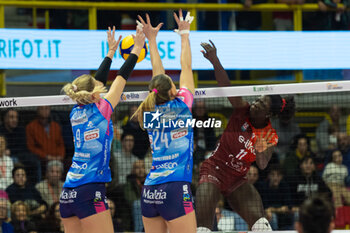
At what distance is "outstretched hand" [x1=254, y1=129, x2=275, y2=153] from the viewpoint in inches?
314

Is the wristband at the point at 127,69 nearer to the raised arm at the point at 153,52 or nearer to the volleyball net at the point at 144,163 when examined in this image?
the raised arm at the point at 153,52

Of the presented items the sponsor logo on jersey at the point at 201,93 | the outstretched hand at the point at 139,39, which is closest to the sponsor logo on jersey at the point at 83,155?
the outstretched hand at the point at 139,39

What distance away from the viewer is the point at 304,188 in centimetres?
1088

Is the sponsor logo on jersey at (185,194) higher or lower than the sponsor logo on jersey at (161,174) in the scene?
lower

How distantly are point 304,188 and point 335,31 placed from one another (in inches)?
149

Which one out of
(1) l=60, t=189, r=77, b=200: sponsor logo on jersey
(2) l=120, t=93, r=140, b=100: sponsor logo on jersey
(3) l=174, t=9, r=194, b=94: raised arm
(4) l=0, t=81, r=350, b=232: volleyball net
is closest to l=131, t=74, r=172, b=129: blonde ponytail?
(3) l=174, t=9, r=194, b=94: raised arm

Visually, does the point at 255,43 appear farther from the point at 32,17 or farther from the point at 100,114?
the point at 100,114

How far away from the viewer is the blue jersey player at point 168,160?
20.8ft

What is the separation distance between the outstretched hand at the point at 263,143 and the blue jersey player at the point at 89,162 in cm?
213

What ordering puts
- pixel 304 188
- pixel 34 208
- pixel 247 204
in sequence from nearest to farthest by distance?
pixel 247 204, pixel 34 208, pixel 304 188

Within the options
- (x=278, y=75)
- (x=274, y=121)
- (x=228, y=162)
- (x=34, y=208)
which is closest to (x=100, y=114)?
(x=228, y=162)

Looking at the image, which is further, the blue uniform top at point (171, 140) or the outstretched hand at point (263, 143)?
the outstretched hand at point (263, 143)

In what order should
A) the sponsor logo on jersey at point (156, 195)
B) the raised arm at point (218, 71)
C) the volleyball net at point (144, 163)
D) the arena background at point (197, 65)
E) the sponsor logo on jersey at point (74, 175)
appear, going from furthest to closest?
the arena background at point (197, 65) → the volleyball net at point (144, 163) → the raised arm at point (218, 71) → the sponsor logo on jersey at point (74, 175) → the sponsor logo on jersey at point (156, 195)

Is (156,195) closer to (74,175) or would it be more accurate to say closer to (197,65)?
(74,175)
